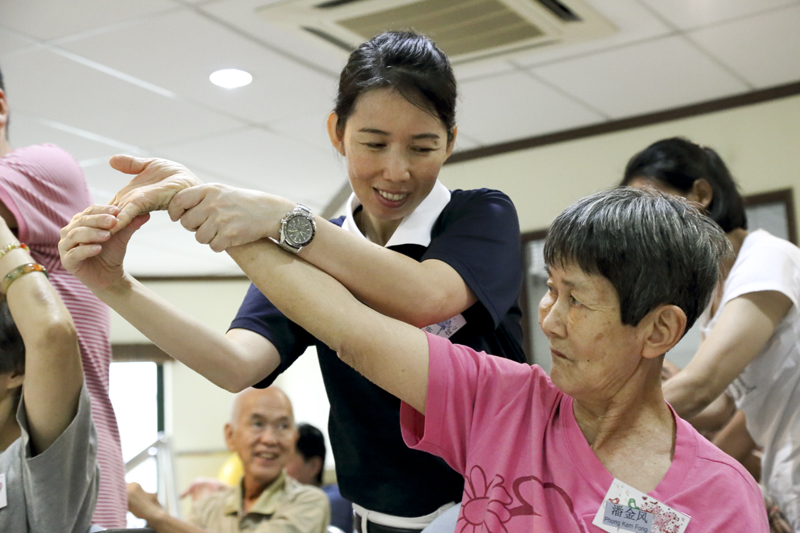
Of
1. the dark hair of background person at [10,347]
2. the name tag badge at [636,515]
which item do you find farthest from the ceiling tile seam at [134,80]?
the name tag badge at [636,515]

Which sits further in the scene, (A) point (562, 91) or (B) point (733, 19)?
(A) point (562, 91)

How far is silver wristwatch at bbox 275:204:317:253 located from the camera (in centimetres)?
122

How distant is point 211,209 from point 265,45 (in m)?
2.97

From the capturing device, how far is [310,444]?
4.79 metres

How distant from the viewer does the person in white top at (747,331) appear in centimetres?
192

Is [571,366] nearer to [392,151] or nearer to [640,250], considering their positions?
[640,250]

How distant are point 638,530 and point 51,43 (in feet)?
11.9

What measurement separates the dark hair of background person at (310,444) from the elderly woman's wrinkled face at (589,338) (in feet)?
12.0

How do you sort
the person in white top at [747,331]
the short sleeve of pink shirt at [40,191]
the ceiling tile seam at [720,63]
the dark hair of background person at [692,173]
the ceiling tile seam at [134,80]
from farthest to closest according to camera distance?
the ceiling tile seam at [720,63]
the ceiling tile seam at [134,80]
the dark hair of background person at [692,173]
the person in white top at [747,331]
the short sleeve of pink shirt at [40,191]

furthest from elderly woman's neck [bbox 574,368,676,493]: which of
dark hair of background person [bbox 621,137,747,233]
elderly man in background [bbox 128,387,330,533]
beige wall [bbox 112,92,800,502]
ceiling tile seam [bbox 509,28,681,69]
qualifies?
beige wall [bbox 112,92,800,502]

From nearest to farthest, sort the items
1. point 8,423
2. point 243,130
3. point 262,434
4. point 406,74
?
point 406,74 → point 8,423 → point 262,434 → point 243,130

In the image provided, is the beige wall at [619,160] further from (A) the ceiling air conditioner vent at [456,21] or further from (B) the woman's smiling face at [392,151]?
(B) the woman's smiling face at [392,151]

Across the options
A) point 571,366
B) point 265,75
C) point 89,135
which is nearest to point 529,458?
point 571,366

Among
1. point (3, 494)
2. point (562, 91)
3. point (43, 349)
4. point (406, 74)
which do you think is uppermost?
point (562, 91)
